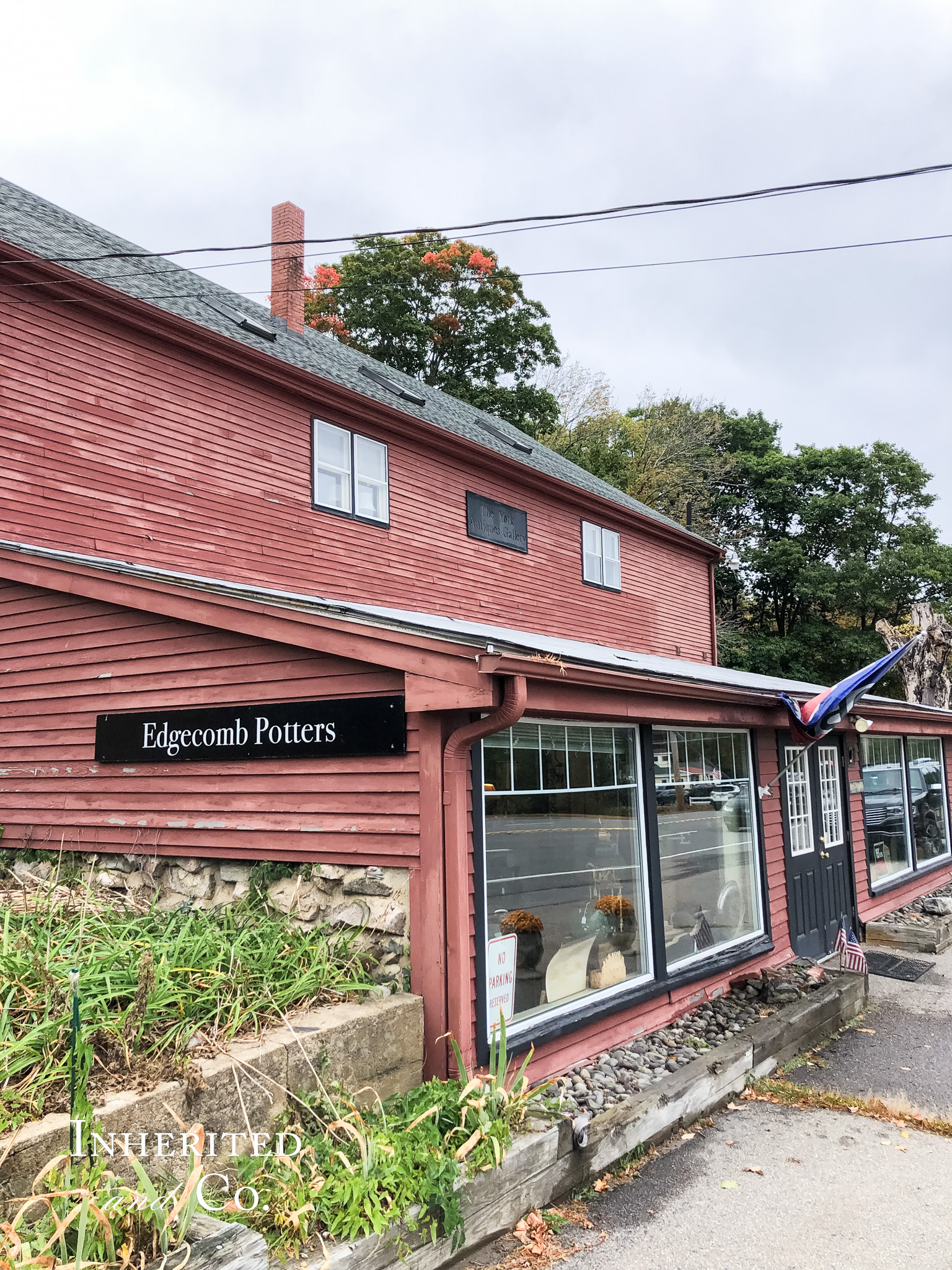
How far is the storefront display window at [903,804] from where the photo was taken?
12969 mm

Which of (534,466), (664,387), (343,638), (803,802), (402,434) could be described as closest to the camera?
(343,638)

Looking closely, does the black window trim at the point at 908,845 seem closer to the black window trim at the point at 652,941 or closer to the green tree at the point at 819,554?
the black window trim at the point at 652,941

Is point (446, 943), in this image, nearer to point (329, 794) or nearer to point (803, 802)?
point (329, 794)

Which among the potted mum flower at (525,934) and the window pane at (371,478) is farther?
the window pane at (371,478)

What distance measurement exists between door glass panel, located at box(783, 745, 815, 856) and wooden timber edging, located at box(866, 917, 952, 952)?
77.3 inches

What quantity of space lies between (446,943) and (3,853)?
17.0 feet

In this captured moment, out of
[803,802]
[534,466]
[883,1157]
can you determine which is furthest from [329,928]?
[534,466]

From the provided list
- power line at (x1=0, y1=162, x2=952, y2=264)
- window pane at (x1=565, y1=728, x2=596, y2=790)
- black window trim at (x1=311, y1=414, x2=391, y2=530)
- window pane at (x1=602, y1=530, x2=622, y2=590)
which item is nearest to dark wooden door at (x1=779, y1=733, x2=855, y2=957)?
window pane at (x1=565, y1=728, x2=596, y2=790)

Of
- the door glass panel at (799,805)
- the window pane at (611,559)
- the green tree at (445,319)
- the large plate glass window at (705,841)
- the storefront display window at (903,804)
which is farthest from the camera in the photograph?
the green tree at (445,319)

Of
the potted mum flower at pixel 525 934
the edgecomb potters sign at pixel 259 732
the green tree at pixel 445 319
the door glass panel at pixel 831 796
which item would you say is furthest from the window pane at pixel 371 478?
the green tree at pixel 445 319

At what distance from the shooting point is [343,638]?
572 centimetres

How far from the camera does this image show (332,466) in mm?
12906

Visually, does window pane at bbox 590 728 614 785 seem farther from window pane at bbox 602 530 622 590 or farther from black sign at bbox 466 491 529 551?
window pane at bbox 602 530 622 590

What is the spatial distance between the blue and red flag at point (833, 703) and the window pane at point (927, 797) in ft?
20.8
